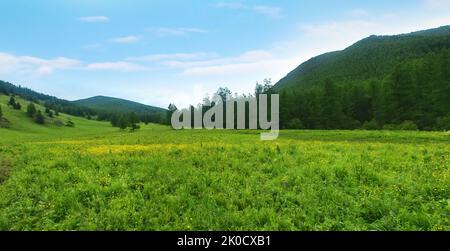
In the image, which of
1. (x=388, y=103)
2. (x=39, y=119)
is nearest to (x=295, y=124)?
(x=388, y=103)

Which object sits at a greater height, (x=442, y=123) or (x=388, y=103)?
(x=388, y=103)

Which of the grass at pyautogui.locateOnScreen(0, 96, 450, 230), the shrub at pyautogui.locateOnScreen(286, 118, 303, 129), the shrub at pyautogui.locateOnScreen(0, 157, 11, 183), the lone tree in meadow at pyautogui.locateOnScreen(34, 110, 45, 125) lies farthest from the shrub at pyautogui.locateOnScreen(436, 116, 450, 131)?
the lone tree in meadow at pyautogui.locateOnScreen(34, 110, 45, 125)

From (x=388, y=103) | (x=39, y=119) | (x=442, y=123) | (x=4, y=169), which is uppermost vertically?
(x=388, y=103)

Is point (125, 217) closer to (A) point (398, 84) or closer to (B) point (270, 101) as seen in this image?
(A) point (398, 84)

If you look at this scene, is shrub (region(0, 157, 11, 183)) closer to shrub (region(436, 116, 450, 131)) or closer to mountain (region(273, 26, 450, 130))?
mountain (region(273, 26, 450, 130))

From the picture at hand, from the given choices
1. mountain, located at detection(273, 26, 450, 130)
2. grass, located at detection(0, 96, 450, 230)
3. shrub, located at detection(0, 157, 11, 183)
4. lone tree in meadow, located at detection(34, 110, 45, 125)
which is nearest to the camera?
grass, located at detection(0, 96, 450, 230)

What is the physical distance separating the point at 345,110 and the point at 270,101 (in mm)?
22140

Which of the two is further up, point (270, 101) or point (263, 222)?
point (270, 101)

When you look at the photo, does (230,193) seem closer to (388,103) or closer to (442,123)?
(442,123)

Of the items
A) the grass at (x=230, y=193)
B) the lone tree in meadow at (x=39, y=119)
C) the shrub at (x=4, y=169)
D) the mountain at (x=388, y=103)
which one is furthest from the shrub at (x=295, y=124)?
the lone tree in meadow at (x=39, y=119)

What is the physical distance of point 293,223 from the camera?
10055mm
